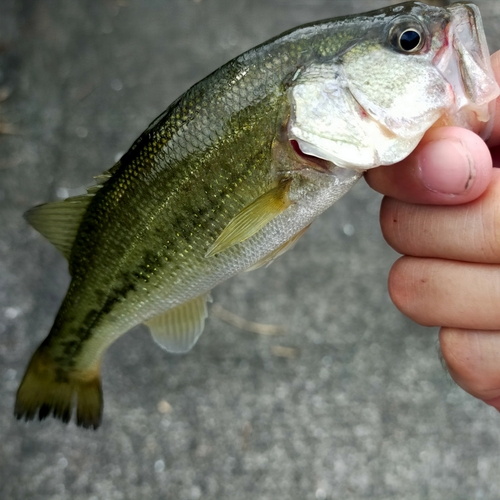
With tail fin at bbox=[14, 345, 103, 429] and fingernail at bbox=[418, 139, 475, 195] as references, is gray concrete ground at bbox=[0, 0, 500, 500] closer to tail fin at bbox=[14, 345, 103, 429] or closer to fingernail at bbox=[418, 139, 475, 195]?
tail fin at bbox=[14, 345, 103, 429]

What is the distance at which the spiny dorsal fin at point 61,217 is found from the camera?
49.5 inches

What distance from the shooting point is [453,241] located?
1087 millimetres

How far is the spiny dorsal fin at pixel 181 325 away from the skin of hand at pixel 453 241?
20.9 inches

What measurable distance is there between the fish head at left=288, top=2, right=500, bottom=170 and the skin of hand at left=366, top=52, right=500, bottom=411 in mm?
64

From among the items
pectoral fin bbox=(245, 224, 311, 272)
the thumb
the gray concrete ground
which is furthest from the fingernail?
the gray concrete ground

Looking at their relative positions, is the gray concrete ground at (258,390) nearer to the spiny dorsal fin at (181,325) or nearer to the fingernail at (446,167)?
the spiny dorsal fin at (181,325)

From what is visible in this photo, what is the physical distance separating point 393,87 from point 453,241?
1.20 feet

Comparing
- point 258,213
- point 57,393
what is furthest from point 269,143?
point 57,393

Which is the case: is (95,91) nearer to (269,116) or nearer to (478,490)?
(269,116)

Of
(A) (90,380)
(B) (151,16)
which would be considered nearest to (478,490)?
(A) (90,380)

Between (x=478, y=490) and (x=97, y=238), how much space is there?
174cm

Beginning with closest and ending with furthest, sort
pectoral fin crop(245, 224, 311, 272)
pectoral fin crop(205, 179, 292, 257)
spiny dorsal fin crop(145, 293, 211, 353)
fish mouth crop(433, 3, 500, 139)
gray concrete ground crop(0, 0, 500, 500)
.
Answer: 1. fish mouth crop(433, 3, 500, 139)
2. pectoral fin crop(205, 179, 292, 257)
3. pectoral fin crop(245, 224, 311, 272)
4. spiny dorsal fin crop(145, 293, 211, 353)
5. gray concrete ground crop(0, 0, 500, 500)

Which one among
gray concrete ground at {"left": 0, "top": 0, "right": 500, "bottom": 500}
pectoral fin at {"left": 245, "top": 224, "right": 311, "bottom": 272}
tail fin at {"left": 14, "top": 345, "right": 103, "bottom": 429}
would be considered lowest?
gray concrete ground at {"left": 0, "top": 0, "right": 500, "bottom": 500}

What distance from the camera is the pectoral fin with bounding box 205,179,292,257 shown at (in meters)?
1.04
